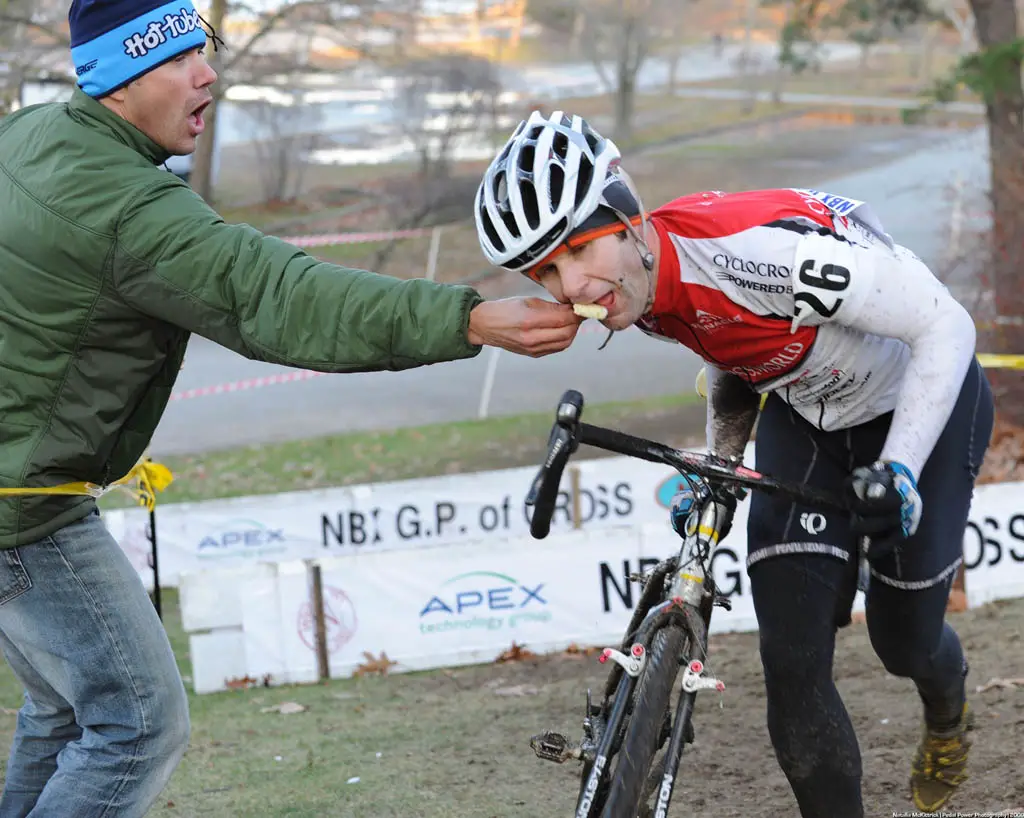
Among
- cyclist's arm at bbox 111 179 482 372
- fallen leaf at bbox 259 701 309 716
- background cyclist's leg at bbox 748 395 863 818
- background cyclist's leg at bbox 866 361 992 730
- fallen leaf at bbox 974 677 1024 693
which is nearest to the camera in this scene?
cyclist's arm at bbox 111 179 482 372

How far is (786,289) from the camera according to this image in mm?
3502

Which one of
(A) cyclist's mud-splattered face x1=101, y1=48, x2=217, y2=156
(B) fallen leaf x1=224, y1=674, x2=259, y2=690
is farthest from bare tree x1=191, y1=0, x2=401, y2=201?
(A) cyclist's mud-splattered face x1=101, y1=48, x2=217, y2=156

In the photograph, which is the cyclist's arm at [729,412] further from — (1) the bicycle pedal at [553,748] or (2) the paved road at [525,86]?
(2) the paved road at [525,86]

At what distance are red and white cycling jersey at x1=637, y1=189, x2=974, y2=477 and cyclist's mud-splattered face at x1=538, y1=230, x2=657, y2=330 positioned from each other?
0.13 meters

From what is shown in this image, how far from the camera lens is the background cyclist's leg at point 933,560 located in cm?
406

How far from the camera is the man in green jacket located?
9.99 ft

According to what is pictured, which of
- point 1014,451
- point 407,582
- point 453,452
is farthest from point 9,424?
point 453,452

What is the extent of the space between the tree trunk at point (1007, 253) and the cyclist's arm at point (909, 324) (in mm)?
8034

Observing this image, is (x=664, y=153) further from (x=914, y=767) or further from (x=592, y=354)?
(x=914, y=767)

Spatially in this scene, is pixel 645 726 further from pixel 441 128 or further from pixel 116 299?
pixel 441 128

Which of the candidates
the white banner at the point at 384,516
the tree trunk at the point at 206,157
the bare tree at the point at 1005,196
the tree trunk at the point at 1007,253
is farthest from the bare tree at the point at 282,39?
the white banner at the point at 384,516

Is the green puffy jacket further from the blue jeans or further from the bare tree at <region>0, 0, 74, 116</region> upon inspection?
the bare tree at <region>0, 0, 74, 116</region>

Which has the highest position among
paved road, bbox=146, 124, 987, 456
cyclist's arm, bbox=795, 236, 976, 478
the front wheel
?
cyclist's arm, bbox=795, 236, 976, 478

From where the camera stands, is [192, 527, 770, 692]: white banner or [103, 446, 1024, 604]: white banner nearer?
[192, 527, 770, 692]: white banner
